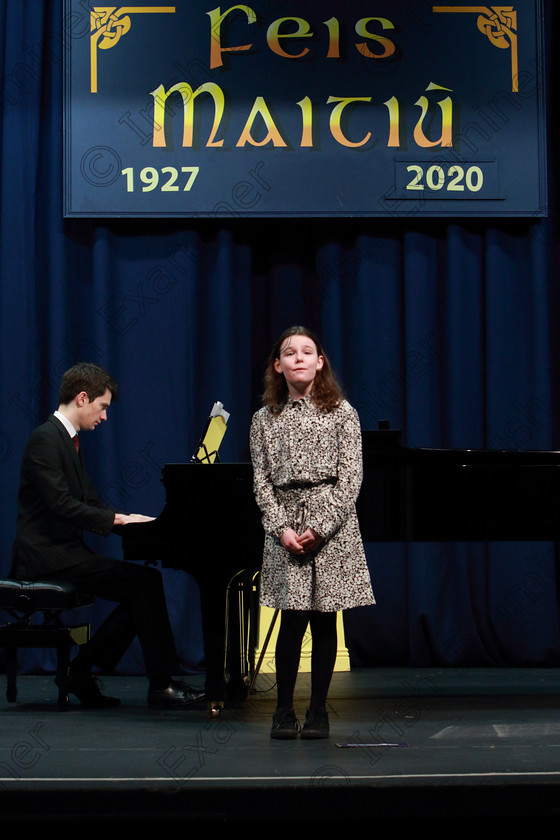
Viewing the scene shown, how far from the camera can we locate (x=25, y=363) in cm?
496

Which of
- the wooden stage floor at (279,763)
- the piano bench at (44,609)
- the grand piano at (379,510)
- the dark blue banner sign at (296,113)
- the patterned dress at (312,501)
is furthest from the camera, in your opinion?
the dark blue banner sign at (296,113)

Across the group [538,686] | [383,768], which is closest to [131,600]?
[383,768]

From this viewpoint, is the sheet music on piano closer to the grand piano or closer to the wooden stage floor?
the grand piano

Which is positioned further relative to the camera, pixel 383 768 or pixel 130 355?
pixel 130 355

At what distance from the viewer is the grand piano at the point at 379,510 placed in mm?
3377

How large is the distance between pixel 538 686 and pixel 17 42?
3.90 metres

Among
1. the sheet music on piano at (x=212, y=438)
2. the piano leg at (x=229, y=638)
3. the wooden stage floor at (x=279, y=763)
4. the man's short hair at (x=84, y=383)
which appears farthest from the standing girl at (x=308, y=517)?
the man's short hair at (x=84, y=383)

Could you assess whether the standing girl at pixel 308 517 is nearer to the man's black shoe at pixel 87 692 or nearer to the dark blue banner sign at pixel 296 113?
the man's black shoe at pixel 87 692

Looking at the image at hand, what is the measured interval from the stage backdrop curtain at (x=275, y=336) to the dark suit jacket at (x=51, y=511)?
1.06m

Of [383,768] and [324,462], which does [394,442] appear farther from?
[383,768]

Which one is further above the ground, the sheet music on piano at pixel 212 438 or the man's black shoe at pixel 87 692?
the sheet music on piano at pixel 212 438

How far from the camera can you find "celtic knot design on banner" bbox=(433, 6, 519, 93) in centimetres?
504

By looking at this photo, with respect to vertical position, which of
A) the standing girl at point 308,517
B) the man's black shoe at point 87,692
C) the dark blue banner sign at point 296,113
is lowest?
the man's black shoe at point 87,692

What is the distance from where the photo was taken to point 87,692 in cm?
384
